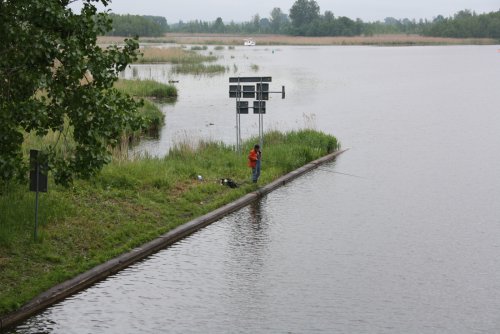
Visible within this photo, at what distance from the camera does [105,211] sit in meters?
19.1

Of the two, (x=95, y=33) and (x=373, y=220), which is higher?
(x=95, y=33)

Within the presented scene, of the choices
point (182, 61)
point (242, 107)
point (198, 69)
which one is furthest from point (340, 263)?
point (182, 61)

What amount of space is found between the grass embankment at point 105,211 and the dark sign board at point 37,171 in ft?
3.46

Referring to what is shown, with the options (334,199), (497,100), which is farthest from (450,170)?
(497,100)

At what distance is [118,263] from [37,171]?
233 centimetres

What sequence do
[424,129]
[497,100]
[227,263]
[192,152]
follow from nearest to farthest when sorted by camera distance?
[227,263], [192,152], [424,129], [497,100]

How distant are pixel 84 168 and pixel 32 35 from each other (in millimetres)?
2602

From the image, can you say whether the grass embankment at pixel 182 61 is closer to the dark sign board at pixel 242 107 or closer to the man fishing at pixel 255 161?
the dark sign board at pixel 242 107

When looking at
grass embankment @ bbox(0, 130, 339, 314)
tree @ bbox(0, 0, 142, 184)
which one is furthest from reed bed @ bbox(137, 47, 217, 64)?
tree @ bbox(0, 0, 142, 184)

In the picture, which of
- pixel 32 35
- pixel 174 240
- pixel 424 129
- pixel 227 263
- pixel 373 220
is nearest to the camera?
pixel 32 35

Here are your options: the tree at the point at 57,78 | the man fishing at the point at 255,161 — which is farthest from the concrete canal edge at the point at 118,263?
the tree at the point at 57,78

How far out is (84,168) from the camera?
48.9 ft

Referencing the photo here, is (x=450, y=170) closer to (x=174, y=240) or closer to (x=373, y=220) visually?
(x=373, y=220)

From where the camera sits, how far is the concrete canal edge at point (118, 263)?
13.1m
